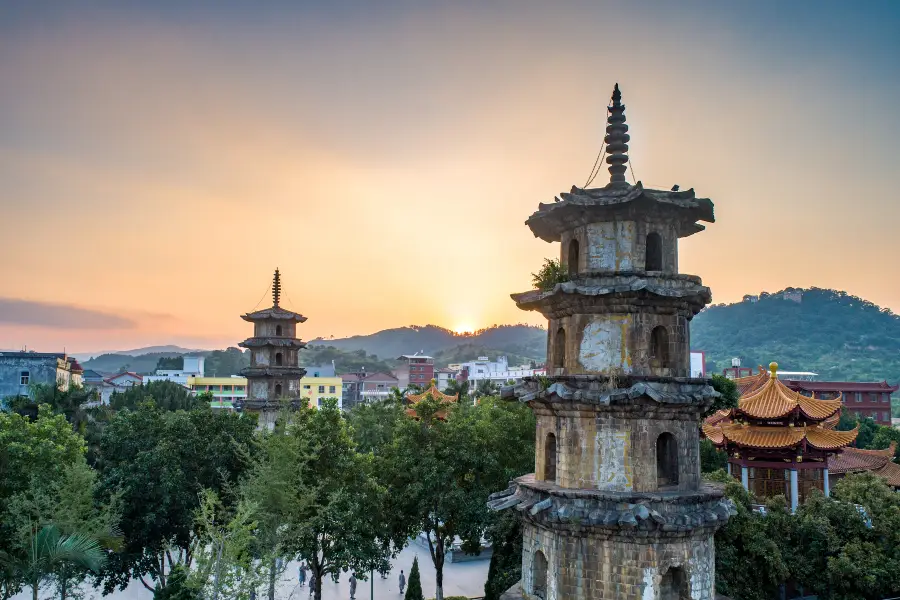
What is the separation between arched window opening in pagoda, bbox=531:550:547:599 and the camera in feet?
54.1

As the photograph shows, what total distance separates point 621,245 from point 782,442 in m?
20.8

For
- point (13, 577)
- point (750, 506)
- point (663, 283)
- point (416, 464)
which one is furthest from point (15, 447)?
point (750, 506)

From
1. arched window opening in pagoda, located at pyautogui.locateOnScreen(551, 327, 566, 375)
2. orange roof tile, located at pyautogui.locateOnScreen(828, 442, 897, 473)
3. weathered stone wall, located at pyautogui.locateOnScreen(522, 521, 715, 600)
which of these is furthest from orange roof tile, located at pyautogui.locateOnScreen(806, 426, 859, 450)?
arched window opening in pagoda, located at pyautogui.locateOnScreen(551, 327, 566, 375)

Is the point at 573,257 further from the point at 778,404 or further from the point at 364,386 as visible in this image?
the point at 364,386

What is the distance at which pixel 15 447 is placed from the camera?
27.3 m

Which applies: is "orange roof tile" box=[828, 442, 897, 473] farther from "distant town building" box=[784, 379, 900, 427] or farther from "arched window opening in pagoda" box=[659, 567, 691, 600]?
"distant town building" box=[784, 379, 900, 427]

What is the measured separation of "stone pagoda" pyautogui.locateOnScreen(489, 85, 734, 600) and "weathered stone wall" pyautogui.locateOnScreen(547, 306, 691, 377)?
0.03 meters

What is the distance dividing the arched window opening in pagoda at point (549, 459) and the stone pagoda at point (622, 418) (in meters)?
0.04

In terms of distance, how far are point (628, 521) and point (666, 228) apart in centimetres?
704

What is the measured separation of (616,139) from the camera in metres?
17.3

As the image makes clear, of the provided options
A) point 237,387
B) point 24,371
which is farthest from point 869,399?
point 237,387

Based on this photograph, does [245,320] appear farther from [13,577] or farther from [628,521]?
[628,521]

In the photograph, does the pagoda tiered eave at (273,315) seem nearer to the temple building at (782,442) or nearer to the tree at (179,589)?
the tree at (179,589)

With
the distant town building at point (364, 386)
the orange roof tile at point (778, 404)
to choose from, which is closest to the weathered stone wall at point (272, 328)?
the orange roof tile at point (778, 404)
